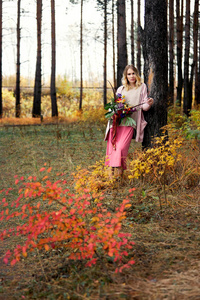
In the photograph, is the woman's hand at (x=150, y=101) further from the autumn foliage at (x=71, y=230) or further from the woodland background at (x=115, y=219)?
the autumn foliage at (x=71, y=230)

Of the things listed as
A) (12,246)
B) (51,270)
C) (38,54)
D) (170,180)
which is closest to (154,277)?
(51,270)

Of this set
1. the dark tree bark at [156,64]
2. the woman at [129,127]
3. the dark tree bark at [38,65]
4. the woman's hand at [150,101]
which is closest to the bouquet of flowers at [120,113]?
Result: the woman at [129,127]

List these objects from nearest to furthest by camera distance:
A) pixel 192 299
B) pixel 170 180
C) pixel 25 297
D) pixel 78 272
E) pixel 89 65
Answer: pixel 192 299 → pixel 25 297 → pixel 78 272 → pixel 170 180 → pixel 89 65

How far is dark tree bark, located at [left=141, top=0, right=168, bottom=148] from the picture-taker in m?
5.48

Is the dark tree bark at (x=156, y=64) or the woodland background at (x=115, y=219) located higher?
the dark tree bark at (x=156, y=64)

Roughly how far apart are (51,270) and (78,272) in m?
0.30

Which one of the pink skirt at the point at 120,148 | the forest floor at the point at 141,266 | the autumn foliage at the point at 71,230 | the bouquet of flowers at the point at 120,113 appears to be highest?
the bouquet of flowers at the point at 120,113

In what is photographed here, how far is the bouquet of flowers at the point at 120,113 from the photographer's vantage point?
5.27 meters

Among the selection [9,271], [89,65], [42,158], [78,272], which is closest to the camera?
[78,272]

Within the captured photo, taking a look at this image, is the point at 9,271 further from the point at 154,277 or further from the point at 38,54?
the point at 38,54

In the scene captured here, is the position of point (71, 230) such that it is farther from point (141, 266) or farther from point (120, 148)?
point (120, 148)

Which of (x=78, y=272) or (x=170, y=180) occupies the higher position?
(x=170, y=180)

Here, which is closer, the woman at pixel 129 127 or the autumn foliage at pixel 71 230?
the autumn foliage at pixel 71 230

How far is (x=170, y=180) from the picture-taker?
5.04 meters
